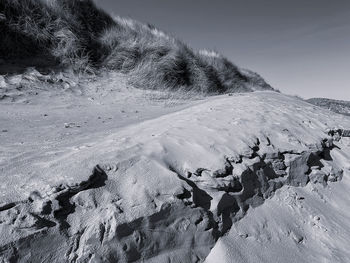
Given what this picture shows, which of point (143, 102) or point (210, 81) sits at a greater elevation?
point (210, 81)

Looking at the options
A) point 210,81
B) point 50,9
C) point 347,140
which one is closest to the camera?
point 347,140

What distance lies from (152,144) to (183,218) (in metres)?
0.82

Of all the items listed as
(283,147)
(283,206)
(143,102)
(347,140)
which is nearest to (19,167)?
(283,206)

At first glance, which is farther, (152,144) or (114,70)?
(114,70)

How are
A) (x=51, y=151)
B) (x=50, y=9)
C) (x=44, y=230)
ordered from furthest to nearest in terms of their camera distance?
(x=50, y=9) < (x=51, y=151) < (x=44, y=230)

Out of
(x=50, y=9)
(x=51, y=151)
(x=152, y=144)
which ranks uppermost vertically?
(x=50, y=9)

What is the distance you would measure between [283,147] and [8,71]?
17.2ft

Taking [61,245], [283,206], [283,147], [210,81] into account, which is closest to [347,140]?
[283,147]

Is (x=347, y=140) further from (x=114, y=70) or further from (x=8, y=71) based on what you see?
(x=8, y=71)

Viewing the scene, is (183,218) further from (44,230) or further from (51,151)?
(51,151)

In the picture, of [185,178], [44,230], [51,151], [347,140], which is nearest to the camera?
[44,230]

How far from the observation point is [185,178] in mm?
2127

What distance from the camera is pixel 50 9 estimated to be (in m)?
6.59

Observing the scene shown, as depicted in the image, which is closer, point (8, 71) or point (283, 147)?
point (283, 147)
